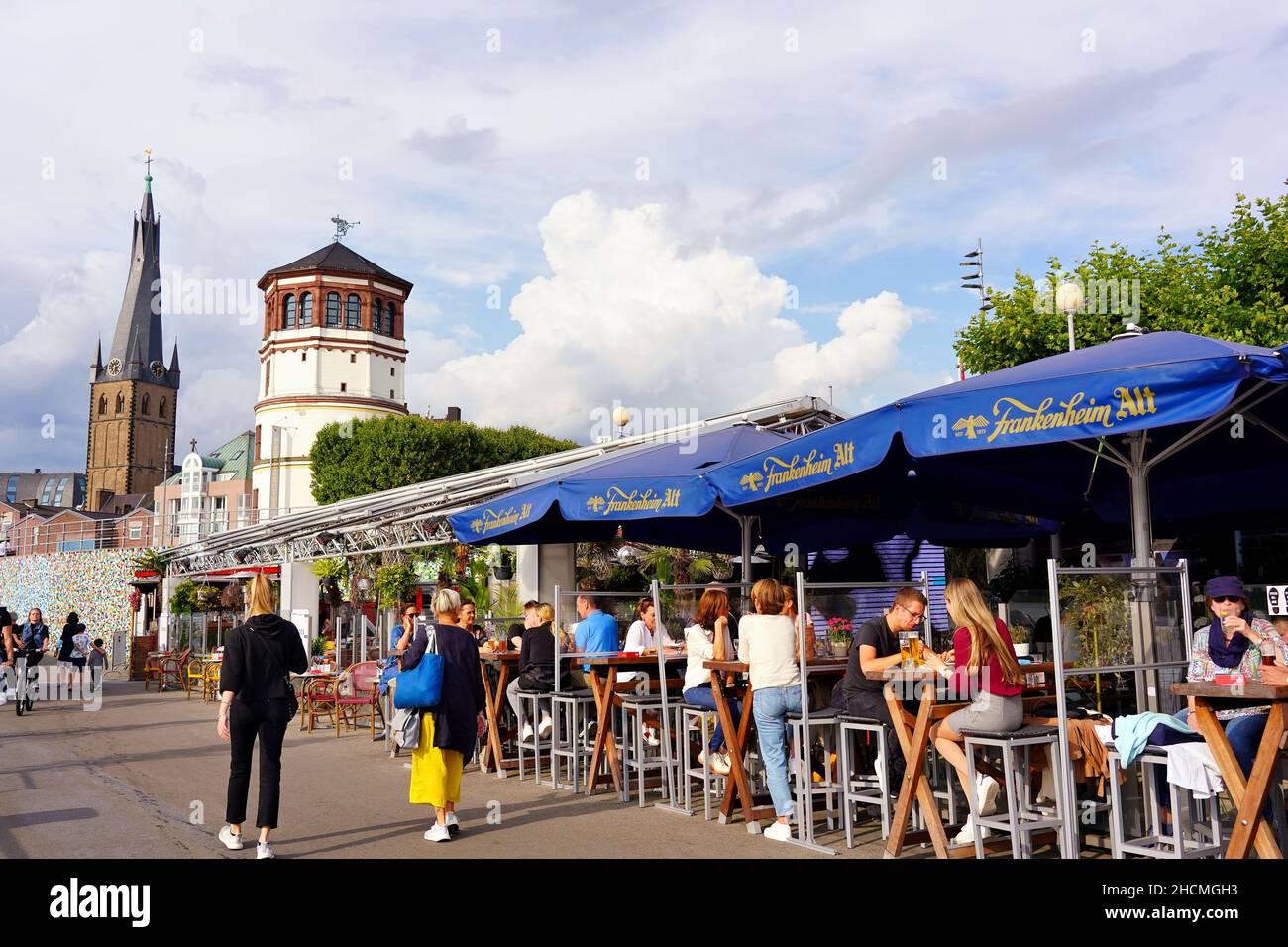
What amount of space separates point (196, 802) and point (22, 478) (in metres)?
181

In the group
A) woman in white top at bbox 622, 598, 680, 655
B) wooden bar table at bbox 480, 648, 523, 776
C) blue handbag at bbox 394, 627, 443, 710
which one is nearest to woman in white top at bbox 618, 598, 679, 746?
woman in white top at bbox 622, 598, 680, 655

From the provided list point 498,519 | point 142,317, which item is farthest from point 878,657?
point 142,317

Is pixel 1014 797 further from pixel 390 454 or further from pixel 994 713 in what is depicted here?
pixel 390 454

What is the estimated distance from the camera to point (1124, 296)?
23609 mm

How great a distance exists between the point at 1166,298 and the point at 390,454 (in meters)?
34.1

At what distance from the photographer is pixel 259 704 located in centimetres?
677

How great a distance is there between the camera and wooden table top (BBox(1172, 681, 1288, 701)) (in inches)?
180

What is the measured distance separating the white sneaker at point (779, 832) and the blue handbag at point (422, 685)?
7.67 feet

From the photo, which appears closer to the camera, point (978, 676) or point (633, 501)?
point (978, 676)

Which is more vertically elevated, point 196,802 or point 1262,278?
point 1262,278
